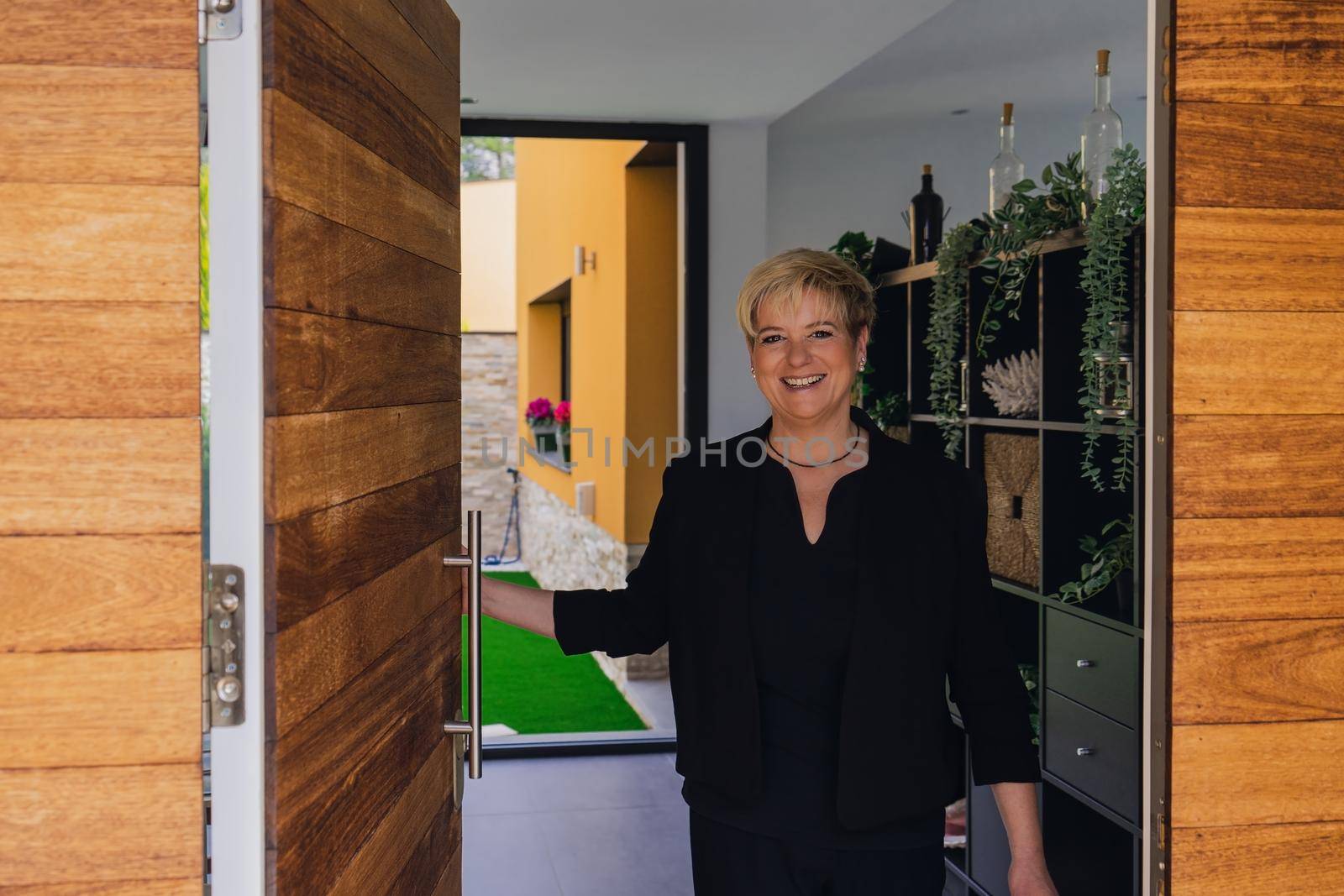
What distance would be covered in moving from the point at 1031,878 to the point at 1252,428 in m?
0.78

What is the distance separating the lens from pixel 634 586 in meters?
2.01

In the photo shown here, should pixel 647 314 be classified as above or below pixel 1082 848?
above

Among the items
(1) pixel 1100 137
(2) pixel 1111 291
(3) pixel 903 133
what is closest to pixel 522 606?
(2) pixel 1111 291

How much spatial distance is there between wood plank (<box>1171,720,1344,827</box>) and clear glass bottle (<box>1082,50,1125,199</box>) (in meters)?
1.67

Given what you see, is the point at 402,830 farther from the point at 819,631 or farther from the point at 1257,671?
the point at 1257,671

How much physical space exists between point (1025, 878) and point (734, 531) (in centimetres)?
64

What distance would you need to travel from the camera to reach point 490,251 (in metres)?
14.0

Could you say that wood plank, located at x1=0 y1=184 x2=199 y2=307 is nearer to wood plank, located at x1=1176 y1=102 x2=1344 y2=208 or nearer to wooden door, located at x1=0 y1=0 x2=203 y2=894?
wooden door, located at x1=0 y1=0 x2=203 y2=894

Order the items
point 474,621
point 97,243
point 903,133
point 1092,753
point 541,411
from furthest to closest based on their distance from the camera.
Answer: point 541,411 → point 903,133 → point 1092,753 → point 474,621 → point 97,243

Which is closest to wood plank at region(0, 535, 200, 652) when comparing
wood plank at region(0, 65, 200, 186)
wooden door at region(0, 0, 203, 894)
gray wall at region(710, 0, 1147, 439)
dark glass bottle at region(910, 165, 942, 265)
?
wooden door at region(0, 0, 203, 894)

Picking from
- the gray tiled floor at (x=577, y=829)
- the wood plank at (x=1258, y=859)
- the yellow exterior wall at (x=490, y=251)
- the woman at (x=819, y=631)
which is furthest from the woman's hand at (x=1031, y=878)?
the yellow exterior wall at (x=490, y=251)

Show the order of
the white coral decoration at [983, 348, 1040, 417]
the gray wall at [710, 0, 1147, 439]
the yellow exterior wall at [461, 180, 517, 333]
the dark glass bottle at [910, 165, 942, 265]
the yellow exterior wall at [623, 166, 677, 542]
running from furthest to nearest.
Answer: the yellow exterior wall at [461, 180, 517, 333] < the yellow exterior wall at [623, 166, 677, 542] < the gray wall at [710, 0, 1147, 439] < the dark glass bottle at [910, 165, 942, 265] < the white coral decoration at [983, 348, 1040, 417]

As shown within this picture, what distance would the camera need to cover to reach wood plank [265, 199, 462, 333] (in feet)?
3.71

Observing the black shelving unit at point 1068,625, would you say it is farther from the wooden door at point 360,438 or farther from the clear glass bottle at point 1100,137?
the wooden door at point 360,438
